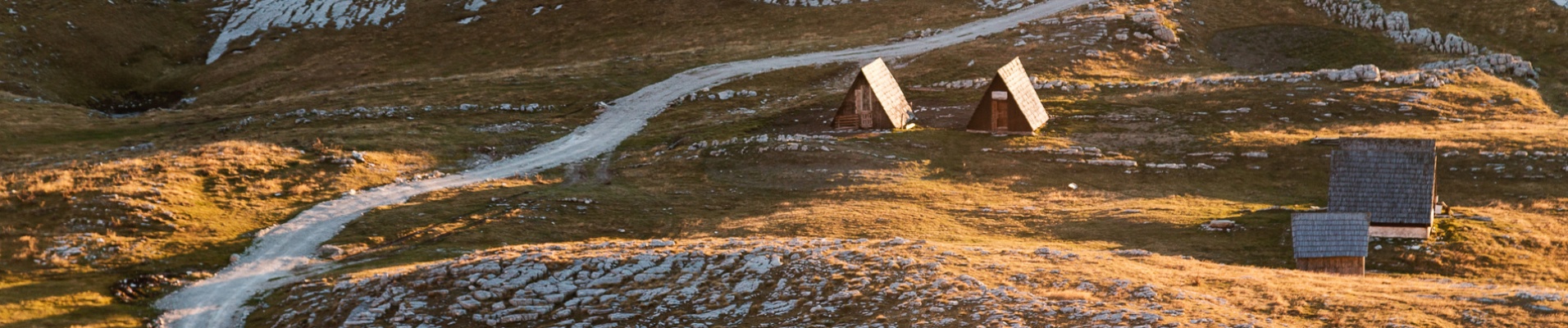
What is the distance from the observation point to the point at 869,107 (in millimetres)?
68000

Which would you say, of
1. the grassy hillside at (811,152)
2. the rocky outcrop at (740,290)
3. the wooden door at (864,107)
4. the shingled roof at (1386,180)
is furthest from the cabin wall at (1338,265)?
the wooden door at (864,107)

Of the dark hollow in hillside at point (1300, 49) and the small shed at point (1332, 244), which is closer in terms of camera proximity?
the small shed at point (1332, 244)

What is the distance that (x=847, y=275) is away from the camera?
35.2 metres

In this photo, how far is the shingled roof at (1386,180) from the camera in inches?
1748

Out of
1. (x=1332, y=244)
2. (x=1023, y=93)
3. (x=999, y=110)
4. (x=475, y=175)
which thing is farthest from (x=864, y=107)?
(x=1332, y=244)

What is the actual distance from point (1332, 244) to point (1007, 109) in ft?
84.4

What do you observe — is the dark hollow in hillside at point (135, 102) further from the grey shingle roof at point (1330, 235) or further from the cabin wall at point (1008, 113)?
the grey shingle roof at point (1330, 235)

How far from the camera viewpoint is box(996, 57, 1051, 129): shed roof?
215 feet

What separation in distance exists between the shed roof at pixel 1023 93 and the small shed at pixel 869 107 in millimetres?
5981

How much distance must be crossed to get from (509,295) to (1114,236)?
827 inches

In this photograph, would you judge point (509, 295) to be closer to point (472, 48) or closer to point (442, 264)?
point (442, 264)

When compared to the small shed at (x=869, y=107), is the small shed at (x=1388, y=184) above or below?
below

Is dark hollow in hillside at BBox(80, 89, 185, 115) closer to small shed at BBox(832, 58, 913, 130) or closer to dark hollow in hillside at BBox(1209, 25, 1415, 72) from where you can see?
small shed at BBox(832, 58, 913, 130)

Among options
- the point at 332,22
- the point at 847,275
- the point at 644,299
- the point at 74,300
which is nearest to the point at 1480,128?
the point at 847,275
